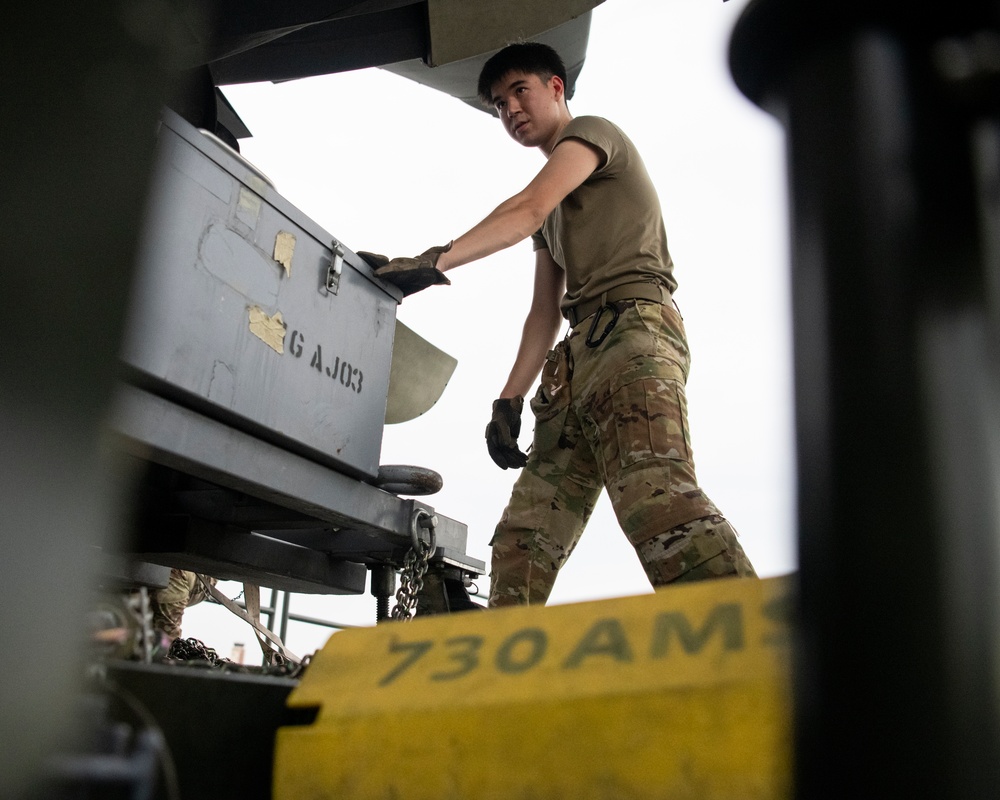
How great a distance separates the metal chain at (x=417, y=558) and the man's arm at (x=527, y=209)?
58 centimetres

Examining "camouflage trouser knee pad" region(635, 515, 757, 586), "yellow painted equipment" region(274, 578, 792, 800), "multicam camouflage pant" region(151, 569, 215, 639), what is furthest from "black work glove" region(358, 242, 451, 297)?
"yellow painted equipment" region(274, 578, 792, 800)

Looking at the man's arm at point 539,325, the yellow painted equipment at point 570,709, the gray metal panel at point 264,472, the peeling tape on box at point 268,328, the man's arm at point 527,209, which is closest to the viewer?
the yellow painted equipment at point 570,709

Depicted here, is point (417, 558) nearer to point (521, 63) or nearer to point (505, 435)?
point (505, 435)

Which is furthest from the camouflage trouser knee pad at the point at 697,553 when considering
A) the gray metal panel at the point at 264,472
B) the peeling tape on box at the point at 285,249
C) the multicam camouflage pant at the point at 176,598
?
the multicam camouflage pant at the point at 176,598

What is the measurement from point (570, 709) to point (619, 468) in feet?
3.96

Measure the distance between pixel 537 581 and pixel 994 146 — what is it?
1730mm

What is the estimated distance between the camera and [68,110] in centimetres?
36

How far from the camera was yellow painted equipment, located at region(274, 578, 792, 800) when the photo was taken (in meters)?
0.57

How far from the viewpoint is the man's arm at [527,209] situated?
2.02 metres

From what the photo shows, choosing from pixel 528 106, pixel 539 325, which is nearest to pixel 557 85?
pixel 528 106

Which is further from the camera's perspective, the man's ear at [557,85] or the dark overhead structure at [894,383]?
the man's ear at [557,85]

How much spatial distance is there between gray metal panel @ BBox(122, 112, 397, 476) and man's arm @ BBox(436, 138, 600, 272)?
238 mm

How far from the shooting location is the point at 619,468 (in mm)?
1796

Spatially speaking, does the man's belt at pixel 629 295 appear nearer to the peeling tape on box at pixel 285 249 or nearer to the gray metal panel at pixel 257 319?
the gray metal panel at pixel 257 319
